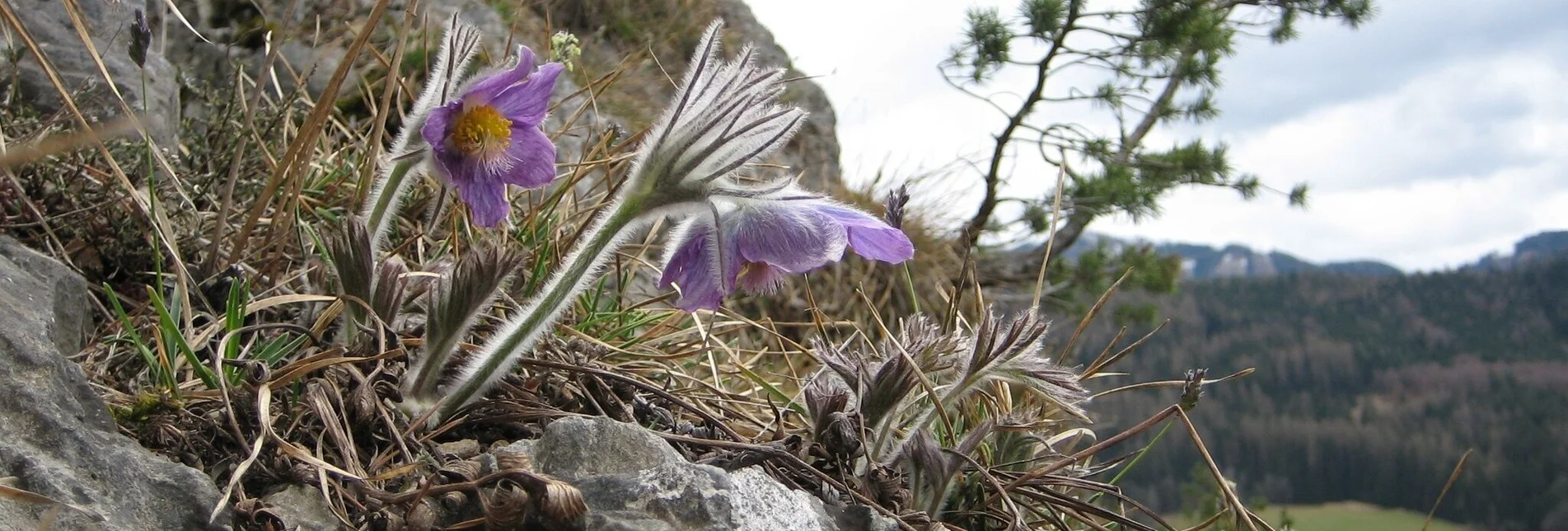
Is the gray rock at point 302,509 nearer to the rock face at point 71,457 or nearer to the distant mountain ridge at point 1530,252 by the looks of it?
the rock face at point 71,457

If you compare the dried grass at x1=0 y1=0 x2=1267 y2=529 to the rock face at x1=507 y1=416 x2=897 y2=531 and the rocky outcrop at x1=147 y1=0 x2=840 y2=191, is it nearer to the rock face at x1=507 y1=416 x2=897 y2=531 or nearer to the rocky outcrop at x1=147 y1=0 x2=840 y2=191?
the rock face at x1=507 y1=416 x2=897 y2=531

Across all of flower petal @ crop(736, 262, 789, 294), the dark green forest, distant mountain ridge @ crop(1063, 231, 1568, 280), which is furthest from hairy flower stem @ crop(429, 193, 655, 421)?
the dark green forest

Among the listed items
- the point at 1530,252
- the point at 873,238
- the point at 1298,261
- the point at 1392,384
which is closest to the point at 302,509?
the point at 873,238

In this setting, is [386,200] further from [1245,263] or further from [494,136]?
[1245,263]

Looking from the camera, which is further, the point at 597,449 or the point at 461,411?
the point at 461,411

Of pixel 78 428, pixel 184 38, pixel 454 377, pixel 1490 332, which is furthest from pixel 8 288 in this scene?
pixel 1490 332

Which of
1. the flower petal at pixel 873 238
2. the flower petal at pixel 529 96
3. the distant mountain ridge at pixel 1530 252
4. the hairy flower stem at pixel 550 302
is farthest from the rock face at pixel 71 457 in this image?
the distant mountain ridge at pixel 1530 252
